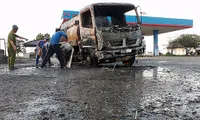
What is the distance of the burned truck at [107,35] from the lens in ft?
27.1

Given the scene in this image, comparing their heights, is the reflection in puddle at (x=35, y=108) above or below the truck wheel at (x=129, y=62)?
below

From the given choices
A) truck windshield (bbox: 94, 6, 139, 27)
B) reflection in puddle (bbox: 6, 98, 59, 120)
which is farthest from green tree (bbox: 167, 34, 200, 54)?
reflection in puddle (bbox: 6, 98, 59, 120)

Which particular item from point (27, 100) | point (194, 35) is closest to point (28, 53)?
point (194, 35)

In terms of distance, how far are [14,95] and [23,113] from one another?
3.74ft

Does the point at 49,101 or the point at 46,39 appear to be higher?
the point at 46,39

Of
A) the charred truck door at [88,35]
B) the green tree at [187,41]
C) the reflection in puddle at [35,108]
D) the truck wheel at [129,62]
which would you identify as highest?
the green tree at [187,41]

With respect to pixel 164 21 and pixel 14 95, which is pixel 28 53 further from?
pixel 14 95

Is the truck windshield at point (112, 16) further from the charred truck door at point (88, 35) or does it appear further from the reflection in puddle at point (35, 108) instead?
the reflection in puddle at point (35, 108)

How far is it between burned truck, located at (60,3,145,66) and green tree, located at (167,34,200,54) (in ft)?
120

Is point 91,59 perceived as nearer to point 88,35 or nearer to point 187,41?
point 88,35

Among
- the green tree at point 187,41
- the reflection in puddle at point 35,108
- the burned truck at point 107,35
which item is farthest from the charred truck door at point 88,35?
the green tree at point 187,41

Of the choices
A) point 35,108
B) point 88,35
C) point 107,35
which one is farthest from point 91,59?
point 35,108

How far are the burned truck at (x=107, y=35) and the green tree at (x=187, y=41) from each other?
36.6m

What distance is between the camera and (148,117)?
7.41 feet
